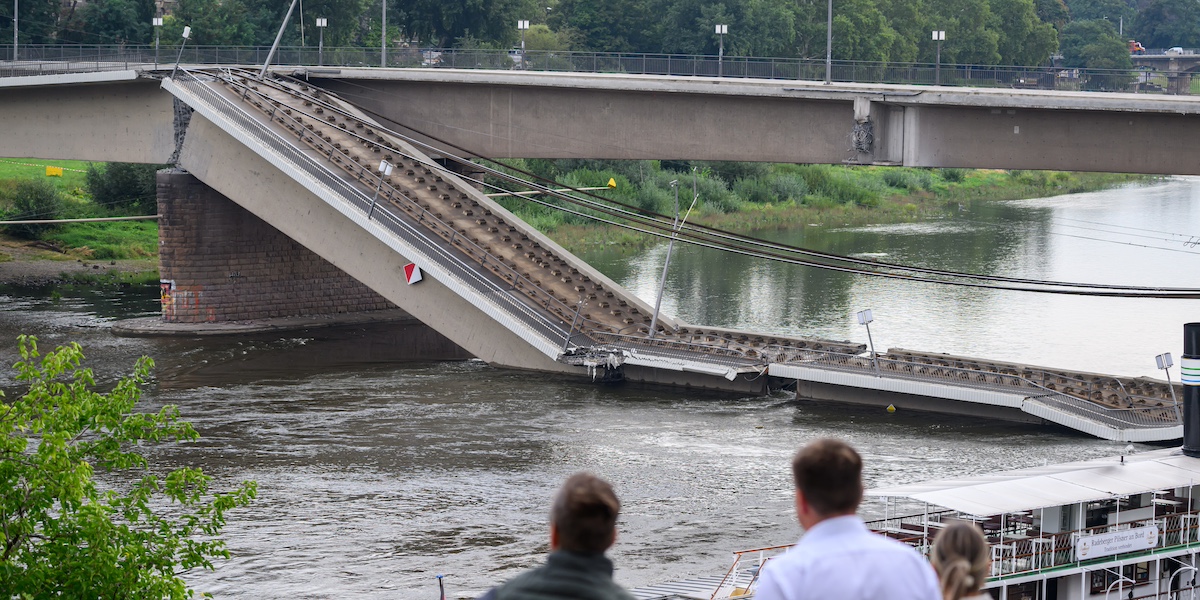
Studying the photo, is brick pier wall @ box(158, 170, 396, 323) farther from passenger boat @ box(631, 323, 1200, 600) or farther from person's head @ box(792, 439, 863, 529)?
person's head @ box(792, 439, 863, 529)

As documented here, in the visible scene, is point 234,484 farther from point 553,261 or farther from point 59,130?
point 59,130

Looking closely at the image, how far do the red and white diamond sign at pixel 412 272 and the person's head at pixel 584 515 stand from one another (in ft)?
110

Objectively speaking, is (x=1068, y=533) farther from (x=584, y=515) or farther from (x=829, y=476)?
(x=584, y=515)

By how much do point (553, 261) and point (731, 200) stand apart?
35292 mm

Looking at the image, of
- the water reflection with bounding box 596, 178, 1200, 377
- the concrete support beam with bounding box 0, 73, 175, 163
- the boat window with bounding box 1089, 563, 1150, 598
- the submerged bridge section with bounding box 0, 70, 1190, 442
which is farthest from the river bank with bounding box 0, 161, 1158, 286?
the boat window with bounding box 1089, 563, 1150, 598

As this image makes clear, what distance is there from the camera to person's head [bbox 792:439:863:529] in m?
5.38

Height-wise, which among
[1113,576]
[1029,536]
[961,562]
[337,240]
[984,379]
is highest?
[961,562]

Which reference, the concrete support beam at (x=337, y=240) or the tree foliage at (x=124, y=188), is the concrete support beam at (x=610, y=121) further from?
the tree foliage at (x=124, y=188)

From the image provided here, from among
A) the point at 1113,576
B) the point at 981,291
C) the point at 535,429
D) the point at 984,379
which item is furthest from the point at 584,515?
the point at 981,291

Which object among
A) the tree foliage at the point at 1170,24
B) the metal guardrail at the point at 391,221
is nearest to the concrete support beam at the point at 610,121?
the metal guardrail at the point at 391,221

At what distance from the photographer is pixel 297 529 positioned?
24734 millimetres

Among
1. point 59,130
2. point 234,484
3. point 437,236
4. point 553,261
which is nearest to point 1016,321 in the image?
point 553,261

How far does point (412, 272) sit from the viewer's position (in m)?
38.7

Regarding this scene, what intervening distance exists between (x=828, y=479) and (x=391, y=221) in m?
34.1
